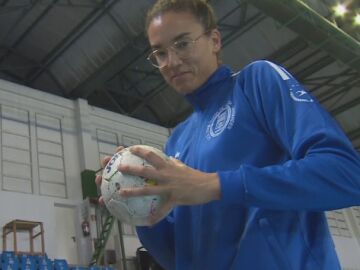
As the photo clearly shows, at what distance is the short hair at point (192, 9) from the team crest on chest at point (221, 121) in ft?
1.06

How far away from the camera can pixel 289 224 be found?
4.41ft

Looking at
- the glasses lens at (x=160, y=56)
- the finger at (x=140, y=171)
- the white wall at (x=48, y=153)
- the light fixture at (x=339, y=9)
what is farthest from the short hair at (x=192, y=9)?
the light fixture at (x=339, y=9)

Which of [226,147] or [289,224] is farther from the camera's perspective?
[226,147]

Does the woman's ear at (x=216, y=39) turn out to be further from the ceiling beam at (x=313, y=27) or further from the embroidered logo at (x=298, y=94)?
the ceiling beam at (x=313, y=27)

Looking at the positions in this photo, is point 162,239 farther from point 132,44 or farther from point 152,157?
point 132,44

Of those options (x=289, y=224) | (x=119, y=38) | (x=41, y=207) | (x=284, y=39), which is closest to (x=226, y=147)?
(x=289, y=224)

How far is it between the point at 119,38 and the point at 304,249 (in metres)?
10.5

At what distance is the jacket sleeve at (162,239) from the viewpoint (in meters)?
1.71

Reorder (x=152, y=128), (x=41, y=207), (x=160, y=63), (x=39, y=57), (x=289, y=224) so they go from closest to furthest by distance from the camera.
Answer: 1. (x=289, y=224)
2. (x=160, y=63)
3. (x=41, y=207)
4. (x=39, y=57)
5. (x=152, y=128)

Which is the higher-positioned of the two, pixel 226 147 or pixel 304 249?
pixel 226 147

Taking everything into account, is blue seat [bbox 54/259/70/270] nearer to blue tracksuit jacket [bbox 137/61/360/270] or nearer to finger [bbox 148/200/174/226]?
blue tracksuit jacket [bbox 137/61/360/270]

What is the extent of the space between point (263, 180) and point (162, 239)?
2.12 feet

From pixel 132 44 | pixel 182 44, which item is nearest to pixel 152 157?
pixel 182 44

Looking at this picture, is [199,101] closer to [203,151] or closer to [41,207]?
[203,151]
